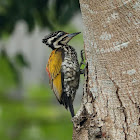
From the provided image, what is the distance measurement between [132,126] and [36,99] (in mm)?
4275

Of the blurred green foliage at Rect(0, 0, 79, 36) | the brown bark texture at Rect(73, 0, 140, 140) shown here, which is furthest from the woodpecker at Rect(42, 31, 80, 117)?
the brown bark texture at Rect(73, 0, 140, 140)

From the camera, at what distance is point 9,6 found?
194 inches

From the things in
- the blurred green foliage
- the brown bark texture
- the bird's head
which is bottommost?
the brown bark texture

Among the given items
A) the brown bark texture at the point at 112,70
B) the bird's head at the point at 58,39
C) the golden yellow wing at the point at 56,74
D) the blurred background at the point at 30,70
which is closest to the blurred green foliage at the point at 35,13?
the blurred background at the point at 30,70

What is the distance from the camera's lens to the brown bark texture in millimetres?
2754

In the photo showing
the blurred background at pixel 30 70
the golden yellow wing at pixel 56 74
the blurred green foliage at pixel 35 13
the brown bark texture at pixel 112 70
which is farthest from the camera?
the blurred background at pixel 30 70

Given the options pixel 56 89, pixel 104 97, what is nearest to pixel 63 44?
pixel 56 89

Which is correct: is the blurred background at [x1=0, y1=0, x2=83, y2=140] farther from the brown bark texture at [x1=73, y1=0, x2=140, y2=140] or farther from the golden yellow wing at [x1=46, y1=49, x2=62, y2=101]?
the brown bark texture at [x1=73, y1=0, x2=140, y2=140]

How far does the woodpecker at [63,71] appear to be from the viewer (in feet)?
14.7

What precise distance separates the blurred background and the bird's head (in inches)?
6.2

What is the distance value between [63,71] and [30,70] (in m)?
1.44

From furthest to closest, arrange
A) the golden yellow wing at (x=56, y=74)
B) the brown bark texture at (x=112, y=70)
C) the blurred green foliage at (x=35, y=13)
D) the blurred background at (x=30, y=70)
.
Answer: the blurred background at (x=30, y=70) < the blurred green foliage at (x=35, y=13) < the golden yellow wing at (x=56, y=74) < the brown bark texture at (x=112, y=70)

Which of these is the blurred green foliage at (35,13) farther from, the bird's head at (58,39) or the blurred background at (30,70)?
the bird's head at (58,39)

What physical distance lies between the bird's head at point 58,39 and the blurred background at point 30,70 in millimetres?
159
